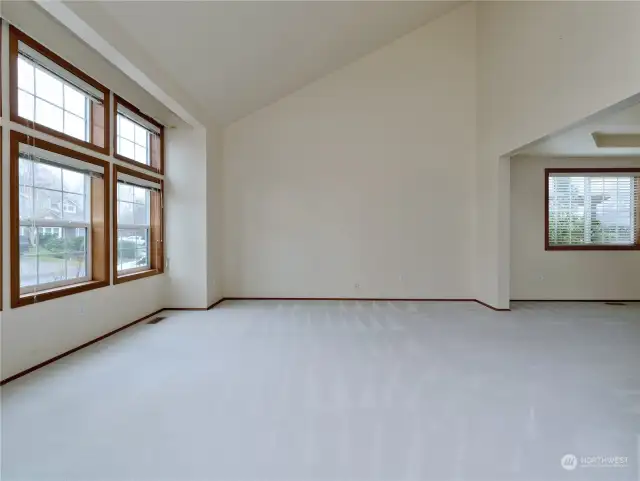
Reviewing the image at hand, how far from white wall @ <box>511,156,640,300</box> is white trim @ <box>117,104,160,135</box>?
5836mm

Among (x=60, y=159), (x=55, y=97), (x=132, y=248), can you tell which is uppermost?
(x=55, y=97)

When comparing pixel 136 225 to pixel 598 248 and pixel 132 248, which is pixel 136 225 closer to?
pixel 132 248

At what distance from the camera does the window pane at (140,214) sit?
522cm

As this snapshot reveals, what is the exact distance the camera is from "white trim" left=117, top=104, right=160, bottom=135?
15.3 ft

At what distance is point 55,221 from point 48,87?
123 centimetres

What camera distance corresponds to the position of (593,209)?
6.73 meters

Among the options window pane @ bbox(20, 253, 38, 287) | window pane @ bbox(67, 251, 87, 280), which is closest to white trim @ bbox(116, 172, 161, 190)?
window pane @ bbox(67, 251, 87, 280)

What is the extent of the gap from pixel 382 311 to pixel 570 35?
13.2 ft

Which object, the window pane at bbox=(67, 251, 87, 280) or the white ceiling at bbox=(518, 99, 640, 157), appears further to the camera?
the white ceiling at bbox=(518, 99, 640, 157)

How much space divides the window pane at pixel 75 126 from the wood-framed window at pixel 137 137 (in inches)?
18.1

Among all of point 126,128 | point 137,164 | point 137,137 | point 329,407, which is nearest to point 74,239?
point 137,164

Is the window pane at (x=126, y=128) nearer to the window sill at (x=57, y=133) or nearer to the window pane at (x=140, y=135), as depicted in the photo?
the window pane at (x=140, y=135)

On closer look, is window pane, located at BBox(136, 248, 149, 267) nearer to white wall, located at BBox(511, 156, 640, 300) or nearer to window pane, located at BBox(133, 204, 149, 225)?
window pane, located at BBox(133, 204, 149, 225)

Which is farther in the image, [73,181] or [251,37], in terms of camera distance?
[251,37]
